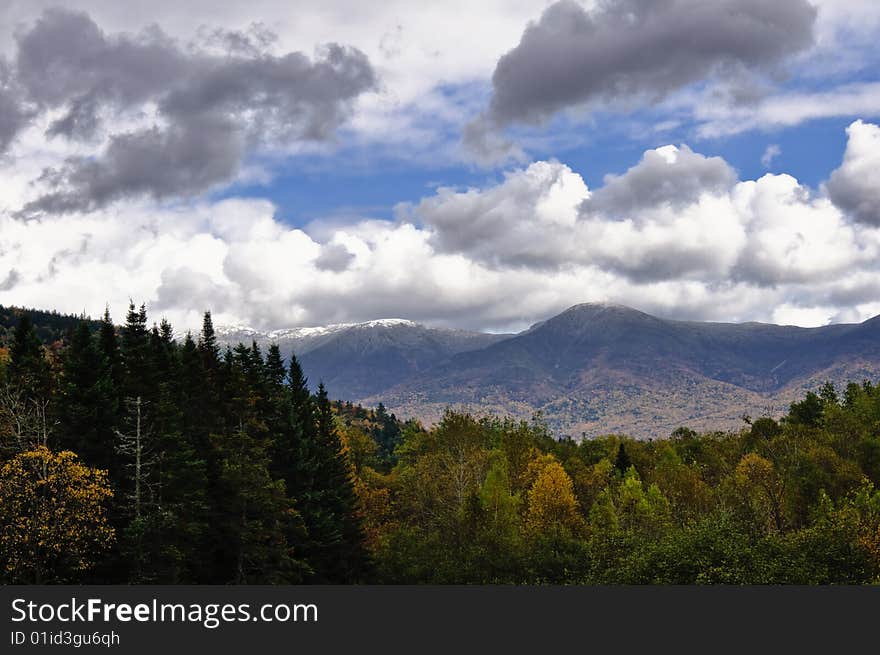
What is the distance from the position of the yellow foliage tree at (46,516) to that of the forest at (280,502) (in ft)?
0.54

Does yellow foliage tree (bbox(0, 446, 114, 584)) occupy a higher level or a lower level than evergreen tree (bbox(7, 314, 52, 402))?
lower

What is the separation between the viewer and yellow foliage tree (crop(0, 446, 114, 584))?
48031mm

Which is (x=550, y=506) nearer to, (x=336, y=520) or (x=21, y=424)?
(x=336, y=520)

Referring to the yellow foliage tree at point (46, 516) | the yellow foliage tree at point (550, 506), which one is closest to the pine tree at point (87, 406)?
the yellow foliage tree at point (46, 516)

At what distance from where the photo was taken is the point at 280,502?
65125mm

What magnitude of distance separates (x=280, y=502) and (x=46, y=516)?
67.6 feet

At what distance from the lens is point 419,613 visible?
3650cm

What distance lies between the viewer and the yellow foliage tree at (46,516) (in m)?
48.0

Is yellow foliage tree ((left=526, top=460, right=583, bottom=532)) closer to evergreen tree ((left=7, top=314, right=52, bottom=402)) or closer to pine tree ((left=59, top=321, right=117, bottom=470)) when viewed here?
pine tree ((left=59, top=321, right=117, bottom=470))

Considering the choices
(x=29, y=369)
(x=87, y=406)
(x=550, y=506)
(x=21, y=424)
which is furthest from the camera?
(x=550, y=506)

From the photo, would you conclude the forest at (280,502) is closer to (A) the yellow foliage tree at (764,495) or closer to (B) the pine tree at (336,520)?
(B) the pine tree at (336,520)

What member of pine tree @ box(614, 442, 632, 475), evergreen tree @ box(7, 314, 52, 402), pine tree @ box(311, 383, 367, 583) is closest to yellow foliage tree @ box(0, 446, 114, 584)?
evergreen tree @ box(7, 314, 52, 402)

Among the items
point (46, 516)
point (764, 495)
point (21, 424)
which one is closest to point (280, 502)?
point (46, 516)

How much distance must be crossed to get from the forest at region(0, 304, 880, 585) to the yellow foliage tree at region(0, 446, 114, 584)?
6.4 inches
